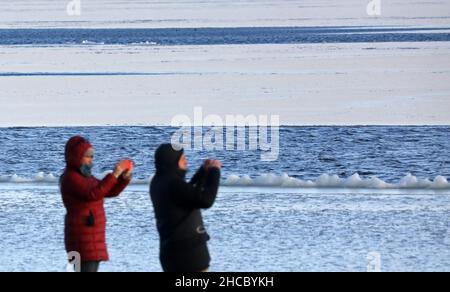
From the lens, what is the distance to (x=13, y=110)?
2217 centimetres

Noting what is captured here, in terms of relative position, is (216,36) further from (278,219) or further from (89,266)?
(89,266)

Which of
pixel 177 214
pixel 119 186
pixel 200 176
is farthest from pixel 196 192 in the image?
pixel 119 186

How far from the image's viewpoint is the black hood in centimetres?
576

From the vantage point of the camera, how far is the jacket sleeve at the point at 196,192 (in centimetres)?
569

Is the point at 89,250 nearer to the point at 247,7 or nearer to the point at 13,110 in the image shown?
the point at 13,110

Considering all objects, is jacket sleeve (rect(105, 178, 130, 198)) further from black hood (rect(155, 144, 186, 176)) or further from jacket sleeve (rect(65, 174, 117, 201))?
black hood (rect(155, 144, 186, 176))

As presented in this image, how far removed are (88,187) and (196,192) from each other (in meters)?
0.70

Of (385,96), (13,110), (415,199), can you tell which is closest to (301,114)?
(385,96)

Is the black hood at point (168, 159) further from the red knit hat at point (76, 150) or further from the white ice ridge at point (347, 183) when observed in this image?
the white ice ridge at point (347, 183)

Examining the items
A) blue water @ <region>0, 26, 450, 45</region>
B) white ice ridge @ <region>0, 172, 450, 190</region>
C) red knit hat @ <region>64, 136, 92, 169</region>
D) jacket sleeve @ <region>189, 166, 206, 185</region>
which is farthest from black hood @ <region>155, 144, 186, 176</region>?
blue water @ <region>0, 26, 450, 45</region>

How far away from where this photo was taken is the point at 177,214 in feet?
19.1

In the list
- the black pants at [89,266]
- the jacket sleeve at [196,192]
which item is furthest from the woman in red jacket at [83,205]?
the jacket sleeve at [196,192]

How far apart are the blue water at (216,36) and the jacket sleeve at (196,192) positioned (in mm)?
42105
